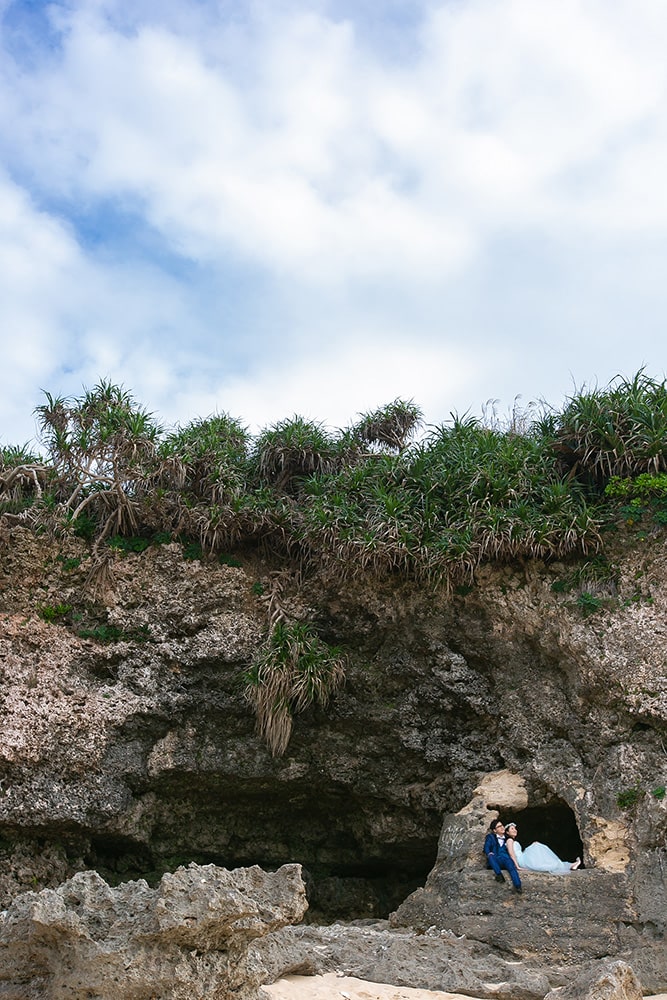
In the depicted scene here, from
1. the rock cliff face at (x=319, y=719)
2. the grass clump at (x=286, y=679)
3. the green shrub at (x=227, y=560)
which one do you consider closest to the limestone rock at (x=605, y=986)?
the rock cliff face at (x=319, y=719)

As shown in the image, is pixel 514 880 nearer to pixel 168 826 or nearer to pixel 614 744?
pixel 614 744

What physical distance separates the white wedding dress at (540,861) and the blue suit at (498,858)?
0.55 ft

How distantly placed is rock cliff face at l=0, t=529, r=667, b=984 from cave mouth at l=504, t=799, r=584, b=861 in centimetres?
3

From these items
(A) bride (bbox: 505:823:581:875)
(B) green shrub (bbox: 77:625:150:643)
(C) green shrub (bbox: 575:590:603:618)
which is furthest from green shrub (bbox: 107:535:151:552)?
(A) bride (bbox: 505:823:581:875)

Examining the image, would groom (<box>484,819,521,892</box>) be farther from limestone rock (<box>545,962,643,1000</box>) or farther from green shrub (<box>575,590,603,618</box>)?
limestone rock (<box>545,962,643,1000</box>)

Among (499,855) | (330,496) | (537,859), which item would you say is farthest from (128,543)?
(537,859)

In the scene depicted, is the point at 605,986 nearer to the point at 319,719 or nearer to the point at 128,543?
the point at 319,719

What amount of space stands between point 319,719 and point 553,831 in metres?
3.73

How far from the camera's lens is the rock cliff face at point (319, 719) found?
12336 millimetres

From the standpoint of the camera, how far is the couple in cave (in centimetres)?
1129

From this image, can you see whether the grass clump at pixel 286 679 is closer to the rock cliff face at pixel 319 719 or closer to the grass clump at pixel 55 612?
the rock cliff face at pixel 319 719

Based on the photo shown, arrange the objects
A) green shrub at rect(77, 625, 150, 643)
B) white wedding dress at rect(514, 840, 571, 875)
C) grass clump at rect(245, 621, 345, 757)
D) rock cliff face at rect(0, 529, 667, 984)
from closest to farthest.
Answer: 1. white wedding dress at rect(514, 840, 571, 875)
2. rock cliff face at rect(0, 529, 667, 984)
3. grass clump at rect(245, 621, 345, 757)
4. green shrub at rect(77, 625, 150, 643)

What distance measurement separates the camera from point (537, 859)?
11.5 meters

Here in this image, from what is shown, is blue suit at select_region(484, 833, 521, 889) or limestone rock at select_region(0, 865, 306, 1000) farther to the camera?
blue suit at select_region(484, 833, 521, 889)
